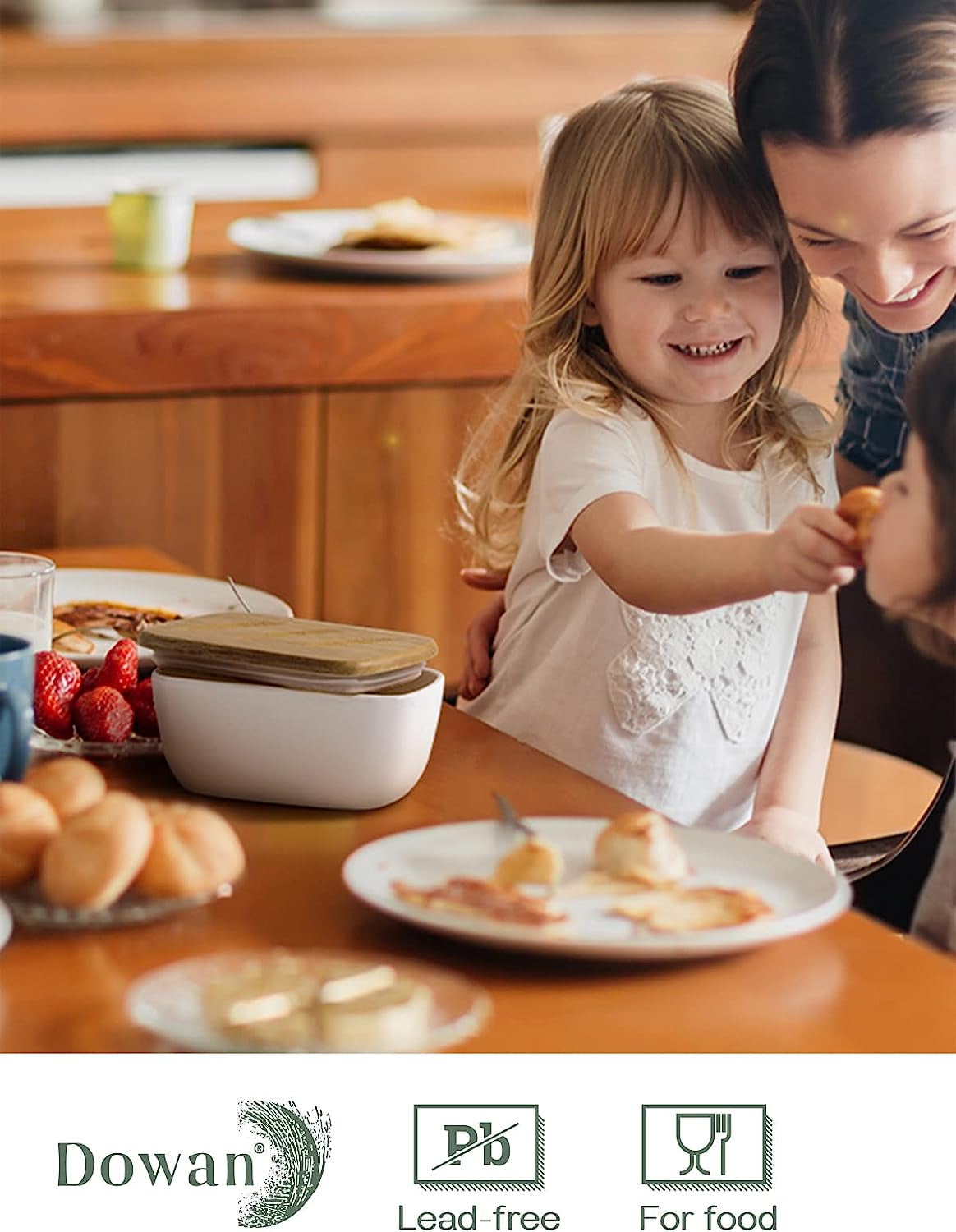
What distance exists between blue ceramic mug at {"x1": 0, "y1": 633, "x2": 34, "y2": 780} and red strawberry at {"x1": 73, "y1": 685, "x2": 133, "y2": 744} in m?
0.11

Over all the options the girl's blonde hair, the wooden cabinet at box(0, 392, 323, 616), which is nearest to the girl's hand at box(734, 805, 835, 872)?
the girl's blonde hair

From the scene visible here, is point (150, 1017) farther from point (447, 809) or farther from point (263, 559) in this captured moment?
point (263, 559)

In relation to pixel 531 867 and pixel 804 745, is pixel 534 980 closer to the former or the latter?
pixel 531 867

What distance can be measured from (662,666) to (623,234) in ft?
0.99

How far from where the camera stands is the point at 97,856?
0.84 metres

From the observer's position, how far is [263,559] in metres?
2.24

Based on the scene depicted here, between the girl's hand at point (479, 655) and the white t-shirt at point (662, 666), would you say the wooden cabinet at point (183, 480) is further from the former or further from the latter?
the white t-shirt at point (662, 666)

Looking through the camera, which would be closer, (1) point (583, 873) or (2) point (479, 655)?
(1) point (583, 873)

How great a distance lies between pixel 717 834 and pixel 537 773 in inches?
7.1

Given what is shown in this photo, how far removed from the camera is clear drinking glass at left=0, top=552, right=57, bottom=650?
3.81ft

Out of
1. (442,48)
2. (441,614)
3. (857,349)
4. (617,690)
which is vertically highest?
(442,48)

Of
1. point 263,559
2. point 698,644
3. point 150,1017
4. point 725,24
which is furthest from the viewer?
point 725,24

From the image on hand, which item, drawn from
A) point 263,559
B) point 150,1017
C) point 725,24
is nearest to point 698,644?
point 150,1017

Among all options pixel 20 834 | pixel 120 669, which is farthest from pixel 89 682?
pixel 20 834
